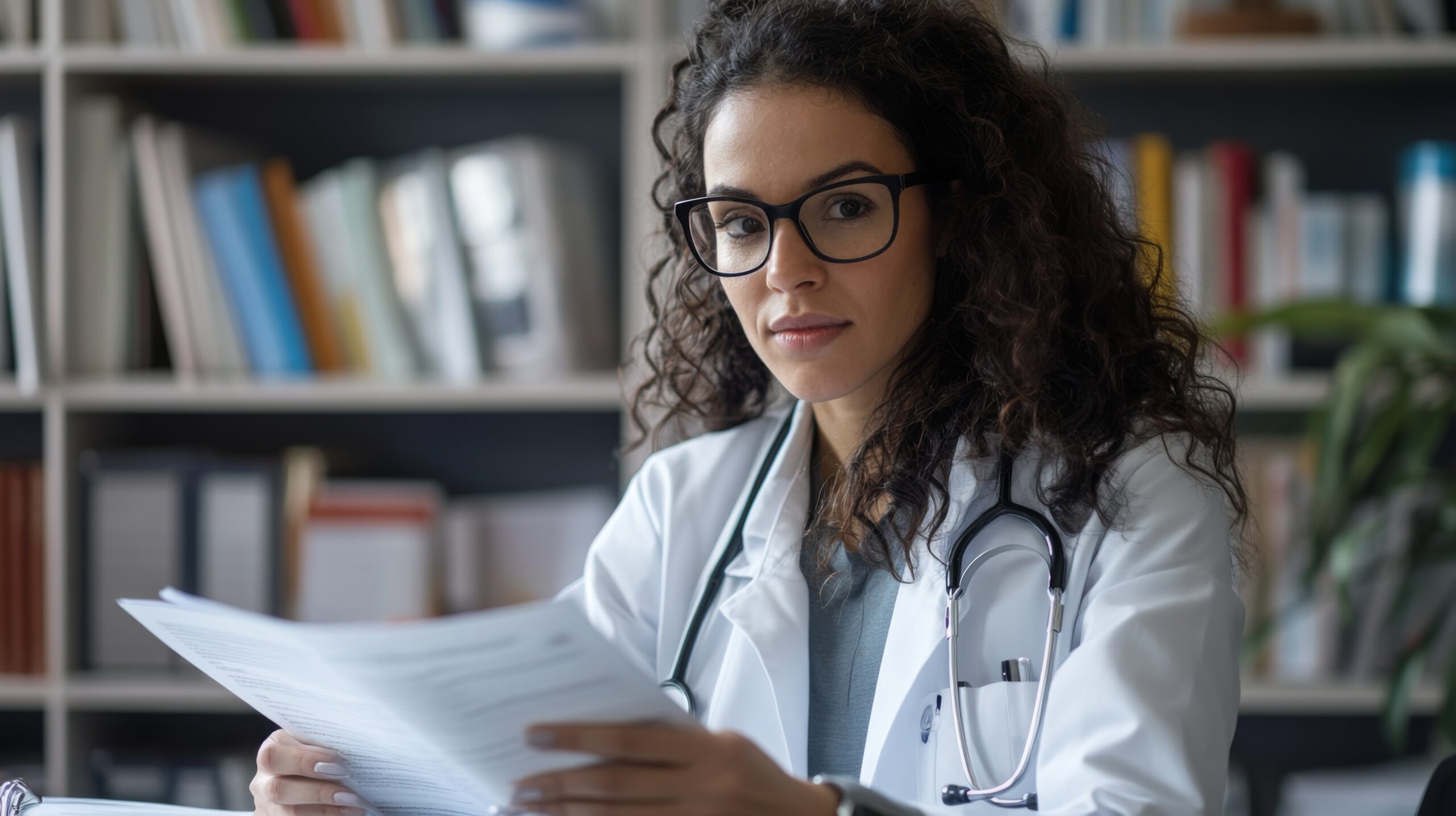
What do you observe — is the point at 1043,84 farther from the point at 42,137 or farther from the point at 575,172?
the point at 42,137

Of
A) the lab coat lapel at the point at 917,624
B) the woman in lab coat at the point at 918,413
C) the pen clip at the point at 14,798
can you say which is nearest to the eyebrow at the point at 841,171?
the woman in lab coat at the point at 918,413

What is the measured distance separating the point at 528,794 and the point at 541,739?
0.06m

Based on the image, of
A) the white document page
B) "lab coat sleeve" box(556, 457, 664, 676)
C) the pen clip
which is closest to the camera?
the white document page

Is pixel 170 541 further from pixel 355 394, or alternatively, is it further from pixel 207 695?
pixel 355 394

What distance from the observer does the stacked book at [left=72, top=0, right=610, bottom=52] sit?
1778 millimetres

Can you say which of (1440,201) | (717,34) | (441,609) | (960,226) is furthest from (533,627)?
(1440,201)

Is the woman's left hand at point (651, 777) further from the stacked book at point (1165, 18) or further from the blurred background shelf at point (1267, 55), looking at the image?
the stacked book at point (1165, 18)

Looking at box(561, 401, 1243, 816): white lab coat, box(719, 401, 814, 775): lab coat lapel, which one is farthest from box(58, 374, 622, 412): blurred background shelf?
box(719, 401, 814, 775): lab coat lapel

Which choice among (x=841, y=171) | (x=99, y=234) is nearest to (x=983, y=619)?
(x=841, y=171)

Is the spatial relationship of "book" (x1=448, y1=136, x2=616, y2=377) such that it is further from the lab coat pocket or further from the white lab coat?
the lab coat pocket

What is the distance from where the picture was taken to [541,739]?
0.65m

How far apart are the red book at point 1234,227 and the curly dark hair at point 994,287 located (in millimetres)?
668

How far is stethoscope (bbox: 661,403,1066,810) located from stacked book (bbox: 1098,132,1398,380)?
87cm

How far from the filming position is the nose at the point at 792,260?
101 cm
